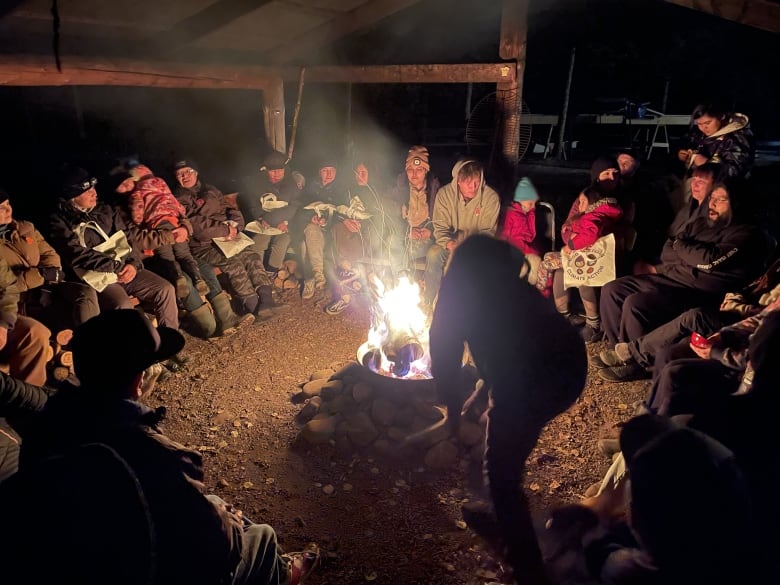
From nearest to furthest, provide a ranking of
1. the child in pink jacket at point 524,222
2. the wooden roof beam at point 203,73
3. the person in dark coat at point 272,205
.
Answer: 1. the wooden roof beam at point 203,73
2. the child in pink jacket at point 524,222
3. the person in dark coat at point 272,205

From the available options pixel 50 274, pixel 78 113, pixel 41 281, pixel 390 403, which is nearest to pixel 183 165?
pixel 50 274

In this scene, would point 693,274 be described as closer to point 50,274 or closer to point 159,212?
point 159,212

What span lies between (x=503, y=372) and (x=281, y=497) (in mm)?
2022

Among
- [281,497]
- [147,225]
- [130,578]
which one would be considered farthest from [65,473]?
[147,225]

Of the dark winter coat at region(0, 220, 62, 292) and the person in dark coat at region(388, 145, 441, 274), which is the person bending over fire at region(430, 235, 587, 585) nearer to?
the dark winter coat at region(0, 220, 62, 292)

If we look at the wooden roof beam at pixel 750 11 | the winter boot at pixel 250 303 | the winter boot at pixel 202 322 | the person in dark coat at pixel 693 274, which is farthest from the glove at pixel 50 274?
the wooden roof beam at pixel 750 11

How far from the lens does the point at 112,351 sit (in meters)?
2.11

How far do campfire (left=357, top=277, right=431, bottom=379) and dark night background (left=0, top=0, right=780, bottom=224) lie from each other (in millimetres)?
4225

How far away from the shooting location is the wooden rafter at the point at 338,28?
23.3ft

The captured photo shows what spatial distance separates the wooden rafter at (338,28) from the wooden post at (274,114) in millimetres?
412

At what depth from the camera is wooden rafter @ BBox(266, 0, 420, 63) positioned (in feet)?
23.3

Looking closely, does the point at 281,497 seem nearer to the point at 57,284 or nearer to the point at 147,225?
the point at 57,284

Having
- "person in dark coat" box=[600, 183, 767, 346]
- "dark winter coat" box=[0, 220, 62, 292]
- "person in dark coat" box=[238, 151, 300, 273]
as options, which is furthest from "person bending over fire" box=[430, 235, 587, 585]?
"person in dark coat" box=[238, 151, 300, 273]

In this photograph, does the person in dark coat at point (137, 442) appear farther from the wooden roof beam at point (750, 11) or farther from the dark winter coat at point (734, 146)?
the dark winter coat at point (734, 146)
